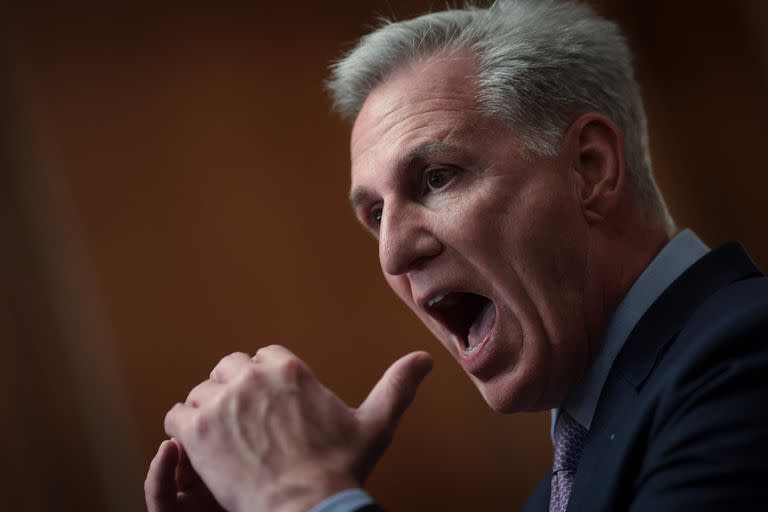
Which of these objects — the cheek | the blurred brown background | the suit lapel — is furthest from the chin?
the blurred brown background

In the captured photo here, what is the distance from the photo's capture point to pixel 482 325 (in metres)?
1.30

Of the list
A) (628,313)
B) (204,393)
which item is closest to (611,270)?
(628,313)

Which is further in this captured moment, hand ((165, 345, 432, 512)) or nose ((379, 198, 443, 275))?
nose ((379, 198, 443, 275))

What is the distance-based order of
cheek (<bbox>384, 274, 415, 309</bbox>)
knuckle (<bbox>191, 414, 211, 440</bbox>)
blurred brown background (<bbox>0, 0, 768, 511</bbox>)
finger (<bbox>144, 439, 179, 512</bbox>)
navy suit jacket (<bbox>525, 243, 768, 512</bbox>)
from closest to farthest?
navy suit jacket (<bbox>525, 243, 768, 512</bbox>), knuckle (<bbox>191, 414, 211, 440</bbox>), finger (<bbox>144, 439, 179, 512</bbox>), cheek (<bbox>384, 274, 415, 309</bbox>), blurred brown background (<bbox>0, 0, 768, 511</bbox>)

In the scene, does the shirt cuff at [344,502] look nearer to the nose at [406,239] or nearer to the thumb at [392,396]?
the thumb at [392,396]

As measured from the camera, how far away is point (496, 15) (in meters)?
1.41

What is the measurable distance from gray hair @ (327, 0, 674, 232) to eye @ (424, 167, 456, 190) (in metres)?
0.12

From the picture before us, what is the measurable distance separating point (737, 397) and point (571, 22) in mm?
776

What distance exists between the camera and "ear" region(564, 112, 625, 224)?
1.28 metres

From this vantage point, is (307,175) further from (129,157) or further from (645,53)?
(645,53)

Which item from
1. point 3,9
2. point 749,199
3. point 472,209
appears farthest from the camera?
point 749,199

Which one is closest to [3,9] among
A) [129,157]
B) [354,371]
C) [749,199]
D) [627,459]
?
[129,157]

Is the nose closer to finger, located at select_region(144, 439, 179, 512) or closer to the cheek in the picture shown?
the cheek

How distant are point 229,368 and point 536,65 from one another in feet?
2.33
